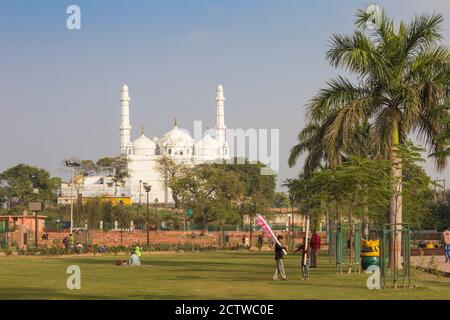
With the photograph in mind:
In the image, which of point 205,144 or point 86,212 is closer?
point 86,212

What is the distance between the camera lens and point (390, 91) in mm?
32500

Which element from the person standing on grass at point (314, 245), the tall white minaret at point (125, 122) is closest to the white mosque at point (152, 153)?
the tall white minaret at point (125, 122)

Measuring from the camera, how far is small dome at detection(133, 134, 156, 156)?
15175 centimetres

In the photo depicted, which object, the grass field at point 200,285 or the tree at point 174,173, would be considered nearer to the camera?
the grass field at point 200,285

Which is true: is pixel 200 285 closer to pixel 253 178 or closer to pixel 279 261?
pixel 279 261

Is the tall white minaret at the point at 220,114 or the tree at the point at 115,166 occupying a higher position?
the tall white minaret at the point at 220,114

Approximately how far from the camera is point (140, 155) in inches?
5950

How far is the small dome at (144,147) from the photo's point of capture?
152 metres

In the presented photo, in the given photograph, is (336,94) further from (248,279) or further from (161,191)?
(161,191)

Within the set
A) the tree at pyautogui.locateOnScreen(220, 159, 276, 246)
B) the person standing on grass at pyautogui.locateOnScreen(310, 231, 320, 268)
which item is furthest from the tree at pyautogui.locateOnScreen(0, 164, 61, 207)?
the person standing on grass at pyautogui.locateOnScreen(310, 231, 320, 268)

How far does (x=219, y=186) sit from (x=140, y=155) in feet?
186

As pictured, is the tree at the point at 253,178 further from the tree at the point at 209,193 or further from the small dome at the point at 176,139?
the tree at the point at 209,193

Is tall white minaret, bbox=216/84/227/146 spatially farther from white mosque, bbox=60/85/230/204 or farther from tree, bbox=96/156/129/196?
tree, bbox=96/156/129/196
